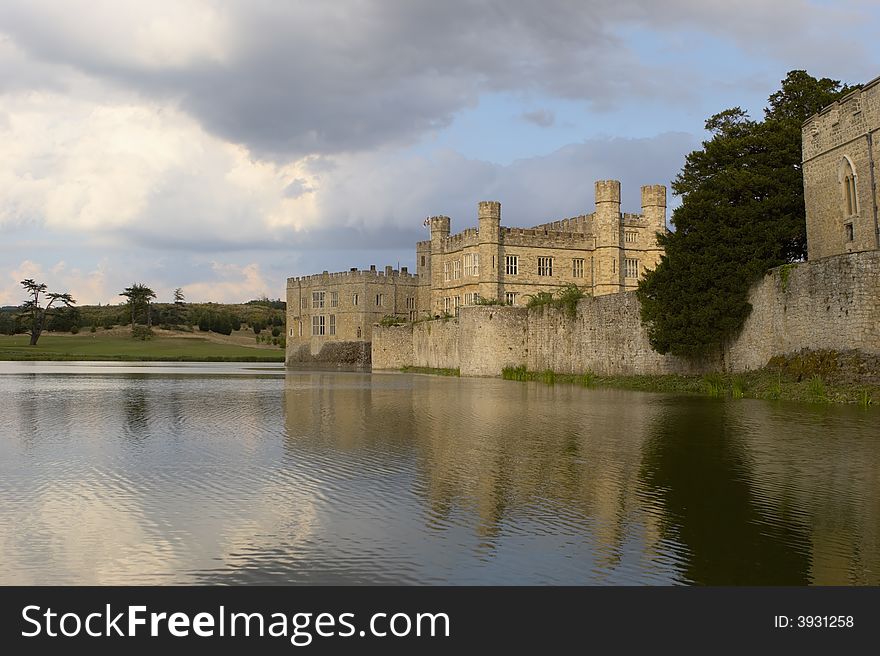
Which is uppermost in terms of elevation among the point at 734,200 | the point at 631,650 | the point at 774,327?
the point at 734,200

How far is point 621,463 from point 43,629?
8.39 m

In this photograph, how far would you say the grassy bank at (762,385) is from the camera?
2286 centimetres

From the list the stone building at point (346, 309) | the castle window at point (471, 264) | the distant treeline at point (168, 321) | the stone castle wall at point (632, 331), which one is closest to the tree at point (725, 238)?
the stone castle wall at point (632, 331)

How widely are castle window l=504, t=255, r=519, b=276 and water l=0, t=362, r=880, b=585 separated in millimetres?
43976

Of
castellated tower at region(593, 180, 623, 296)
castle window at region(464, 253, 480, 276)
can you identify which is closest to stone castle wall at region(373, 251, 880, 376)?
castle window at region(464, 253, 480, 276)

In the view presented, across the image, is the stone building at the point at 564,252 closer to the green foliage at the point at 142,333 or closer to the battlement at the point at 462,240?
the battlement at the point at 462,240

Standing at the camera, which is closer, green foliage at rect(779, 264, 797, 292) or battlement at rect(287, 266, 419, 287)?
green foliage at rect(779, 264, 797, 292)

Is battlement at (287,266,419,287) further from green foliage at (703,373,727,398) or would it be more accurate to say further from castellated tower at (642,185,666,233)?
green foliage at (703,373,727,398)

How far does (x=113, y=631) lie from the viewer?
6016 millimetres

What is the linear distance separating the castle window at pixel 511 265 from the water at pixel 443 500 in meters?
44.0

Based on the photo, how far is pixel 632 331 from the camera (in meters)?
35.9

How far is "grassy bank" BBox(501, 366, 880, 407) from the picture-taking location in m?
22.9

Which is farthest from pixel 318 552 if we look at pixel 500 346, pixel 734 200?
pixel 500 346

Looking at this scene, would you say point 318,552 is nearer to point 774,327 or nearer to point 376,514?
point 376,514
